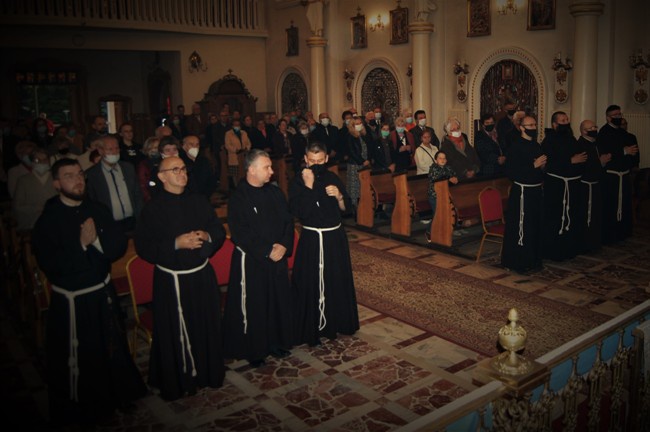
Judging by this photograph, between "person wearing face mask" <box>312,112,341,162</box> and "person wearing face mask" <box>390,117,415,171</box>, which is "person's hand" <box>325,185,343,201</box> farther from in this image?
"person wearing face mask" <box>312,112,341,162</box>

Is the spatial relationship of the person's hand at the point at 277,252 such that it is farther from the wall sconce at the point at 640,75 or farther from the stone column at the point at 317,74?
the stone column at the point at 317,74

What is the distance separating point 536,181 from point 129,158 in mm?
5491

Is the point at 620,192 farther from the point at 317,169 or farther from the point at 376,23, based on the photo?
the point at 376,23

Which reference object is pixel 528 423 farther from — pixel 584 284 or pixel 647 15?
pixel 647 15

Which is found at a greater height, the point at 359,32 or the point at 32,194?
the point at 359,32

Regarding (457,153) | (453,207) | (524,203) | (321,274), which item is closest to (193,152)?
(321,274)

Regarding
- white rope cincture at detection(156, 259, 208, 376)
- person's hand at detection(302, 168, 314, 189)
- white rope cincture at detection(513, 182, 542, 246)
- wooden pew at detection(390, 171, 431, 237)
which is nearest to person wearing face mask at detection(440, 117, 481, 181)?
wooden pew at detection(390, 171, 431, 237)

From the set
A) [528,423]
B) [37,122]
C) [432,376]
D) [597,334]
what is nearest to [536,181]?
[432,376]

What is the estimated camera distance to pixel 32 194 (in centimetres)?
666

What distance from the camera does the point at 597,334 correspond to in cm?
336

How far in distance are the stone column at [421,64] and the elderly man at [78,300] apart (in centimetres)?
1113

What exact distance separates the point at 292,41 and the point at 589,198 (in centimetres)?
1264

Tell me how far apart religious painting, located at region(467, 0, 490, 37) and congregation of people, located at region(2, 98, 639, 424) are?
5068 millimetres

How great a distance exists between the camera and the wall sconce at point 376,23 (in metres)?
16.4
